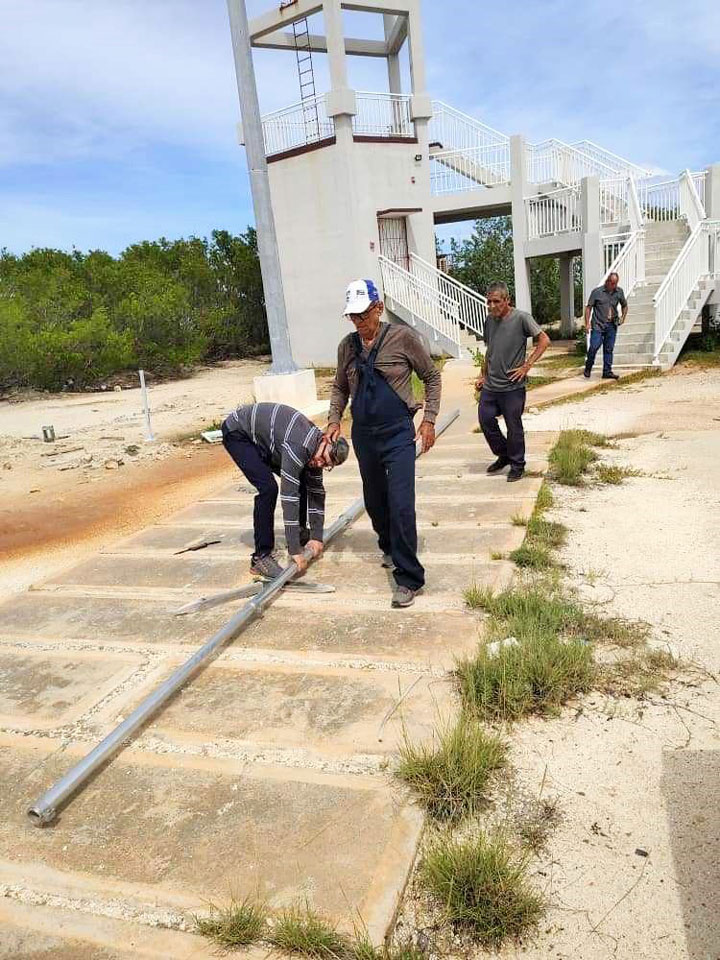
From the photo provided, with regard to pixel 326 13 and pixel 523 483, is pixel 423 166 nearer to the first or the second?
pixel 326 13

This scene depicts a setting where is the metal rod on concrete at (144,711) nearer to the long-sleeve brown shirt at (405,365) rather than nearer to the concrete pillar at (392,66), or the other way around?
the long-sleeve brown shirt at (405,365)

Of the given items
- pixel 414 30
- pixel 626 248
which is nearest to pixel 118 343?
pixel 414 30

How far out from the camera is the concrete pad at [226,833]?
2.21 m

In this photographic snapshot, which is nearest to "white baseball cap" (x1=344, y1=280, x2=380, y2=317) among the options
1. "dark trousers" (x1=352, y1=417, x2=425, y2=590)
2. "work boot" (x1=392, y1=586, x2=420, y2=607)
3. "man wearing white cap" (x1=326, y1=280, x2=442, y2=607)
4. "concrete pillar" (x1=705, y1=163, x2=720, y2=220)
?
"man wearing white cap" (x1=326, y1=280, x2=442, y2=607)

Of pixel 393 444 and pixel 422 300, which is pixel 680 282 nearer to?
pixel 422 300

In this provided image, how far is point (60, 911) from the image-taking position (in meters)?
2.22

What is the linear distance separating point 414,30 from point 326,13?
266 cm

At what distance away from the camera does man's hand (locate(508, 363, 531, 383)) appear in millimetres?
6121

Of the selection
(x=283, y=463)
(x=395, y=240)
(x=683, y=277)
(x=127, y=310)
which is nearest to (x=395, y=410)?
(x=283, y=463)

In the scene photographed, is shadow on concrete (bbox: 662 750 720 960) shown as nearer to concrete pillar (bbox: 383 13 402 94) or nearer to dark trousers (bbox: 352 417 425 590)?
dark trousers (bbox: 352 417 425 590)

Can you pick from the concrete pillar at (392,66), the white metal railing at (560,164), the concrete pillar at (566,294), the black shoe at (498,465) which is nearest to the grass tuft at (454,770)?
the black shoe at (498,465)

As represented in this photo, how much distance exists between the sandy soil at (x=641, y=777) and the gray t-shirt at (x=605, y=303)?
7.40 metres

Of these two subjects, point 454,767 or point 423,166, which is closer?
point 454,767

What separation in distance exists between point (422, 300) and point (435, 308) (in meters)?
0.45
